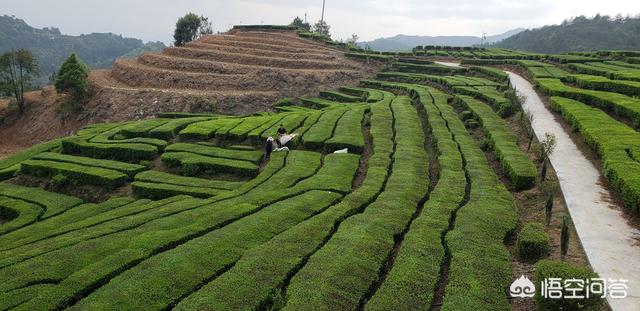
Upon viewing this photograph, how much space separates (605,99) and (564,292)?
23.3m

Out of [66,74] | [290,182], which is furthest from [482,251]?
[66,74]

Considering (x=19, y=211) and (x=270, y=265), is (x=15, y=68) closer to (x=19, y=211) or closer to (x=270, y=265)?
(x=19, y=211)

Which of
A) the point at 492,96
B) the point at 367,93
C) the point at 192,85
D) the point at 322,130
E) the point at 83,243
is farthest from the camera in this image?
the point at 192,85

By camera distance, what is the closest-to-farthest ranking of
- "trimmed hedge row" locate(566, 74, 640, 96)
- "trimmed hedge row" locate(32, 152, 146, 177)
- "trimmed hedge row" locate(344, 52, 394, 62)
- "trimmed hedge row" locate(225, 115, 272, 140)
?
"trimmed hedge row" locate(32, 152, 146, 177)
"trimmed hedge row" locate(225, 115, 272, 140)
"trimmed hedge row" locate(566, 74, 640, 96)
"trimmed hedge row" locate(344, 52, 394, 62)

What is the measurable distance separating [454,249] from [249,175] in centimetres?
1296

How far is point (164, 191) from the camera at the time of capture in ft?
67.9

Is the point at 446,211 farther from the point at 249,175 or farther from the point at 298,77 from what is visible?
the point at 298,77

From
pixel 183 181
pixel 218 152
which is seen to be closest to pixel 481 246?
pixel 183 181

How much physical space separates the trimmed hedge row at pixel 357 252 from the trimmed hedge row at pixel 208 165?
771 centimetres

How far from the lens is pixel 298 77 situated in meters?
53.3

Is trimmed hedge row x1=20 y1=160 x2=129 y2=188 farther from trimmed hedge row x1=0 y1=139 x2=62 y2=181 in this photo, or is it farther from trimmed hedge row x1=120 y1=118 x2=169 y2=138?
trimmed hedge row x1=120 y1=118 x2=169 y2=138

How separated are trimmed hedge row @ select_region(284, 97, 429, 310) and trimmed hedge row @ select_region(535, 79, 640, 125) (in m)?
13.1

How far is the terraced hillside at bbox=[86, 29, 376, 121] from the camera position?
46750 millimetres

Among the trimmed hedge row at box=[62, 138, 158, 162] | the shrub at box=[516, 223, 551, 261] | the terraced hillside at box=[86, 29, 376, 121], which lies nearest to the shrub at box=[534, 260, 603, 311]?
the shrub at box=[516, 223, 551, 261]
